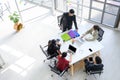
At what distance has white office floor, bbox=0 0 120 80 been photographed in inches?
214

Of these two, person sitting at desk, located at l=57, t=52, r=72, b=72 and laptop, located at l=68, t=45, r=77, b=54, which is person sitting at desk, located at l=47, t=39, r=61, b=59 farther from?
person sitting at desk, located at l=57, t=52, r=72, b=72

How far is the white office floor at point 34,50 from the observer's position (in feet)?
17.9

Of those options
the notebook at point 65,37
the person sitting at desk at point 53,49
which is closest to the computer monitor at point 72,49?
the person sitting at desk at point 53,49

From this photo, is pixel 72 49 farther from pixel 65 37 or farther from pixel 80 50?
pixel 65 37

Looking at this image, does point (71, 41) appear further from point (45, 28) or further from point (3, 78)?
point (3, 78)

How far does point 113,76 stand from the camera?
529cm

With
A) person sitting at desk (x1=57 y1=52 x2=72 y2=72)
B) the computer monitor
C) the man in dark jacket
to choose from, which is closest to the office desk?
the computer monitor

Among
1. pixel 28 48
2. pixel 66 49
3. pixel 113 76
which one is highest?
pixel 66 49

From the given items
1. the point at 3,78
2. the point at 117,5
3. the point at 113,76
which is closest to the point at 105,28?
the point at 117,5

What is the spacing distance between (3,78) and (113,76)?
3.58 meters

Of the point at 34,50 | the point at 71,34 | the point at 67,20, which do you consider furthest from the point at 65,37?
the point at 34,50

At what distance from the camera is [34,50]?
6.26 meters

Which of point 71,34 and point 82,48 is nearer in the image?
point 82,48

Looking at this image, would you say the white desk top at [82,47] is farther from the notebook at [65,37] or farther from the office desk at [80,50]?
the notebook at [65,37]
